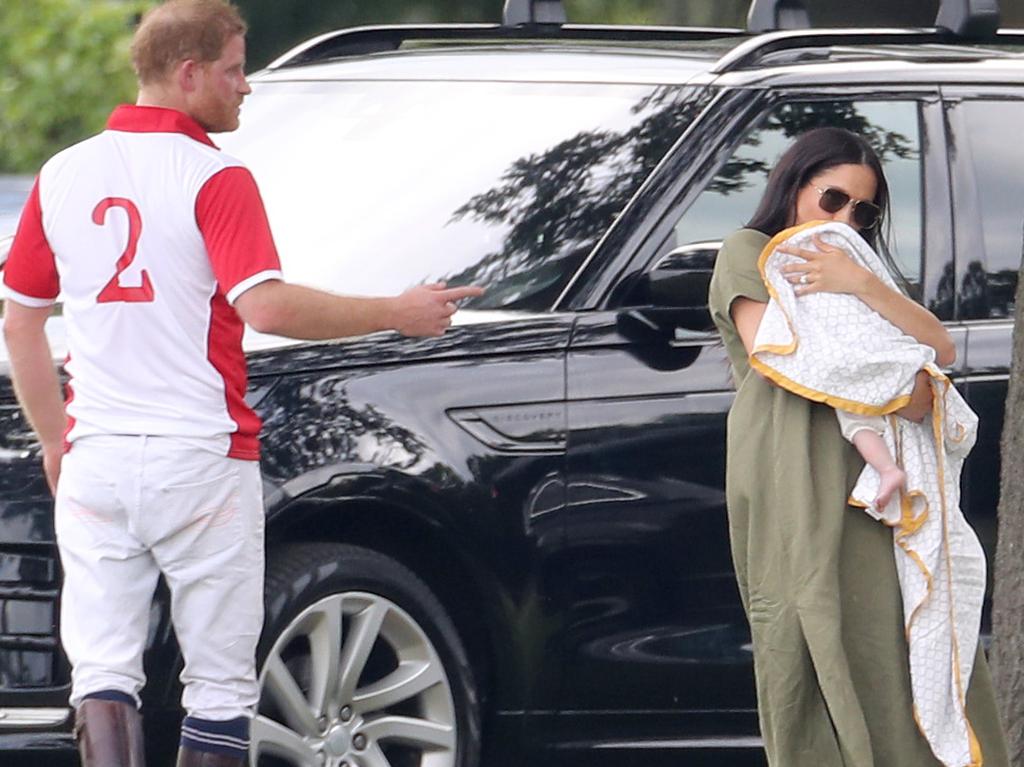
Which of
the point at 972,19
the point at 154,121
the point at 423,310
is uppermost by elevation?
the point at 154,121

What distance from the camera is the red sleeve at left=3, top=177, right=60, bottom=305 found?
Result: 4.72 metres

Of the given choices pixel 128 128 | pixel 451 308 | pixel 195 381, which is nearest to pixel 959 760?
pixel 451 308

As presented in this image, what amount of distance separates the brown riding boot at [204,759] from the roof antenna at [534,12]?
3.20m

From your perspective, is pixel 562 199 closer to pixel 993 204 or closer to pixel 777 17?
pixel 993 204

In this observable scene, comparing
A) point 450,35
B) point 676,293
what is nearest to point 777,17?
point 450,35

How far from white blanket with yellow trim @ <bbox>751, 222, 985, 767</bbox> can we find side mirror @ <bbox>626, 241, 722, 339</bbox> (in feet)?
3.29

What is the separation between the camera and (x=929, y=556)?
4465mm

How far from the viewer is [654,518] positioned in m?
5.57

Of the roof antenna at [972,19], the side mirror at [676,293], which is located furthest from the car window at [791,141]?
the roof antenna at [972,19]

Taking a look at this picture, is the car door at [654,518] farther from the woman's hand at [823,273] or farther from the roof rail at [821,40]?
the woman's hand at [823,273]

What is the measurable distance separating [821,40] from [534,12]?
1414 millimetres

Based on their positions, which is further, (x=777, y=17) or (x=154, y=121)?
(x=777, y=17)

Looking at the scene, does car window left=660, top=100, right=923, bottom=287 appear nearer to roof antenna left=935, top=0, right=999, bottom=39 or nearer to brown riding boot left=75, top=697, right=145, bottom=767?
roof antenna left=935, top=0, right=999, bottom=39

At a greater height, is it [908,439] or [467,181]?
[467,181]
